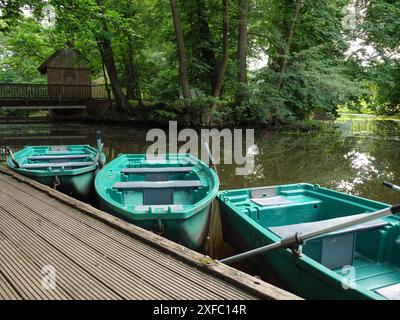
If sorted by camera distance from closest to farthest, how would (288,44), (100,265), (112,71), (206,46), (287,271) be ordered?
1. (100,265)
2. (287,271)
3. (288,44)
4. (206,46)
5. (112,71)

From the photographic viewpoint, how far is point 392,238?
370 cm

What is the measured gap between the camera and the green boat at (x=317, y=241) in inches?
112

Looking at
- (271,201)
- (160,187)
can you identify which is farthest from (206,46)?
(271,201)

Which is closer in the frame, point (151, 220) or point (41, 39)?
point (151, 220)

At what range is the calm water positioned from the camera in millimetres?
7883

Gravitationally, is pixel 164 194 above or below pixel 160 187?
below

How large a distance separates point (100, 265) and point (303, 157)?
9.41 meters

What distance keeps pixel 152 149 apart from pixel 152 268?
10486mm

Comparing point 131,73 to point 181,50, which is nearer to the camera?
point 181,50

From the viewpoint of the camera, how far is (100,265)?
2.88 m

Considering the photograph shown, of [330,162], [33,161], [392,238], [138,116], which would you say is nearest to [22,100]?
[138,116]

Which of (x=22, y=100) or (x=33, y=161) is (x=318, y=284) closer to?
(x=33, y=161)

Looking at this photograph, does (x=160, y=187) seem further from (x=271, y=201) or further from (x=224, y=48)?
(x=224, y=48)

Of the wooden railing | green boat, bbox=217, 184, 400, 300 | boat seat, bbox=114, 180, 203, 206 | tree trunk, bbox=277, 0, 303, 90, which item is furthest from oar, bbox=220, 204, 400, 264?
the wooden railing
